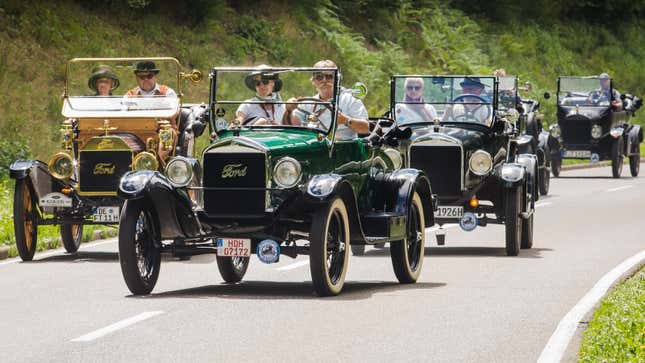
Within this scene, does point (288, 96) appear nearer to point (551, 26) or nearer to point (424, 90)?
point (424, 90)

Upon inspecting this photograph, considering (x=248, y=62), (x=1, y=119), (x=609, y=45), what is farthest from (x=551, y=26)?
(x=1, y=119)

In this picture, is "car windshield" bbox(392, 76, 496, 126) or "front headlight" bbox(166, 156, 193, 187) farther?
"car windshield" bbox(392, 76, 496, 126)

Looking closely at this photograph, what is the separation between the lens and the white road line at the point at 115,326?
10313 mm

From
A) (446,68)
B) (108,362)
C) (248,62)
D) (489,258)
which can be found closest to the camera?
(108,362)

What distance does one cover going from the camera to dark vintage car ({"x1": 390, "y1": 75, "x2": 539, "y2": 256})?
1728 centimetres

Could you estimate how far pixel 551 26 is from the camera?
198 feet

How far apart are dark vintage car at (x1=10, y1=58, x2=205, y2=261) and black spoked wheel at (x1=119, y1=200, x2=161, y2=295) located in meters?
3.54

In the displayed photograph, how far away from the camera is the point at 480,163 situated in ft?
57.4

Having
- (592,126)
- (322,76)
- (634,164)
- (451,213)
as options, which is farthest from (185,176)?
(634,164)

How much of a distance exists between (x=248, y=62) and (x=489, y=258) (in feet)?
74.3

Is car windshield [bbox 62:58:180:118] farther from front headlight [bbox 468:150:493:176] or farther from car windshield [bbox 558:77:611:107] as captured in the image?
car windshield [bbox 558:77:611:107]

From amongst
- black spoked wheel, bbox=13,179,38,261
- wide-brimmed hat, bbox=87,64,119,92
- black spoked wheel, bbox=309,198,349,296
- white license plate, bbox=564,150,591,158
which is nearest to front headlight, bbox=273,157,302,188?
black spoked wheel, bbox=309,198,349,296

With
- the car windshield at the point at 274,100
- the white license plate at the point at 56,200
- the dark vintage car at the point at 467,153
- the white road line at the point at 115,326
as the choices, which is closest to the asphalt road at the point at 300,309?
the white road line at the point at 115,326

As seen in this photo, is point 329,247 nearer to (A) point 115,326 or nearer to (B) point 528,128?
(A) point 115,326
